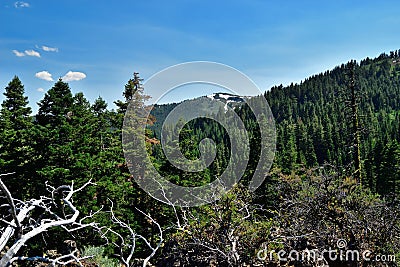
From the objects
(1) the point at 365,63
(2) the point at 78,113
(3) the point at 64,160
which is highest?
(1) the point at 365,63

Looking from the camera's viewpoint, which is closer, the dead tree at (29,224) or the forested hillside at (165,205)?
the dead tree at (29,224)

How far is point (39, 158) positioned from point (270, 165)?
17.0 meters

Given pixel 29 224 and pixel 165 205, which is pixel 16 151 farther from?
pixel 29 224

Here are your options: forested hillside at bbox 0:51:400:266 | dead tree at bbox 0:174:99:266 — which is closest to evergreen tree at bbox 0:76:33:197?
forested hillside at bbox 0:51:400:266

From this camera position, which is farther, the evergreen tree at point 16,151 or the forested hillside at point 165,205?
the evergreen tree at point 16,151

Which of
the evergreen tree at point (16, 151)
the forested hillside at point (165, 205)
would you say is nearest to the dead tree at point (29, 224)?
the forested hillside at point (165, 205)

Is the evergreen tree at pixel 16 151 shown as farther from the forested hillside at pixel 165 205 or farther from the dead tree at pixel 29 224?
the dead tree at pixel 29 224

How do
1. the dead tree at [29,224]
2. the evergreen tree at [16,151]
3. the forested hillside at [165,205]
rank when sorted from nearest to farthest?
the dead tree at [29,224]
the forested hillside at [165,205]
the evergreen tree at [16,151]

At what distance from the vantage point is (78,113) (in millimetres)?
18281

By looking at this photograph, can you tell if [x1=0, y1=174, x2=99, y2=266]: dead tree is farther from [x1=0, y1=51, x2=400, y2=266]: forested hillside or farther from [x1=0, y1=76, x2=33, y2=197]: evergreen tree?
[x1=0, y1=76, x2=33, y2=197]: evergreen tree

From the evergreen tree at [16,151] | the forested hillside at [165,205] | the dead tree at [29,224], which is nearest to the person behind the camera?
the dead tree at [29,224]

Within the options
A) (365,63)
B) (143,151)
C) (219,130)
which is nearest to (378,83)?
(365,63)

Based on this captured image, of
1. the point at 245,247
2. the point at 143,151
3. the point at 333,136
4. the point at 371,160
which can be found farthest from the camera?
the point at 333,136

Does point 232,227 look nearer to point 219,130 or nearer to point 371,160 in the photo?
point 371,160
